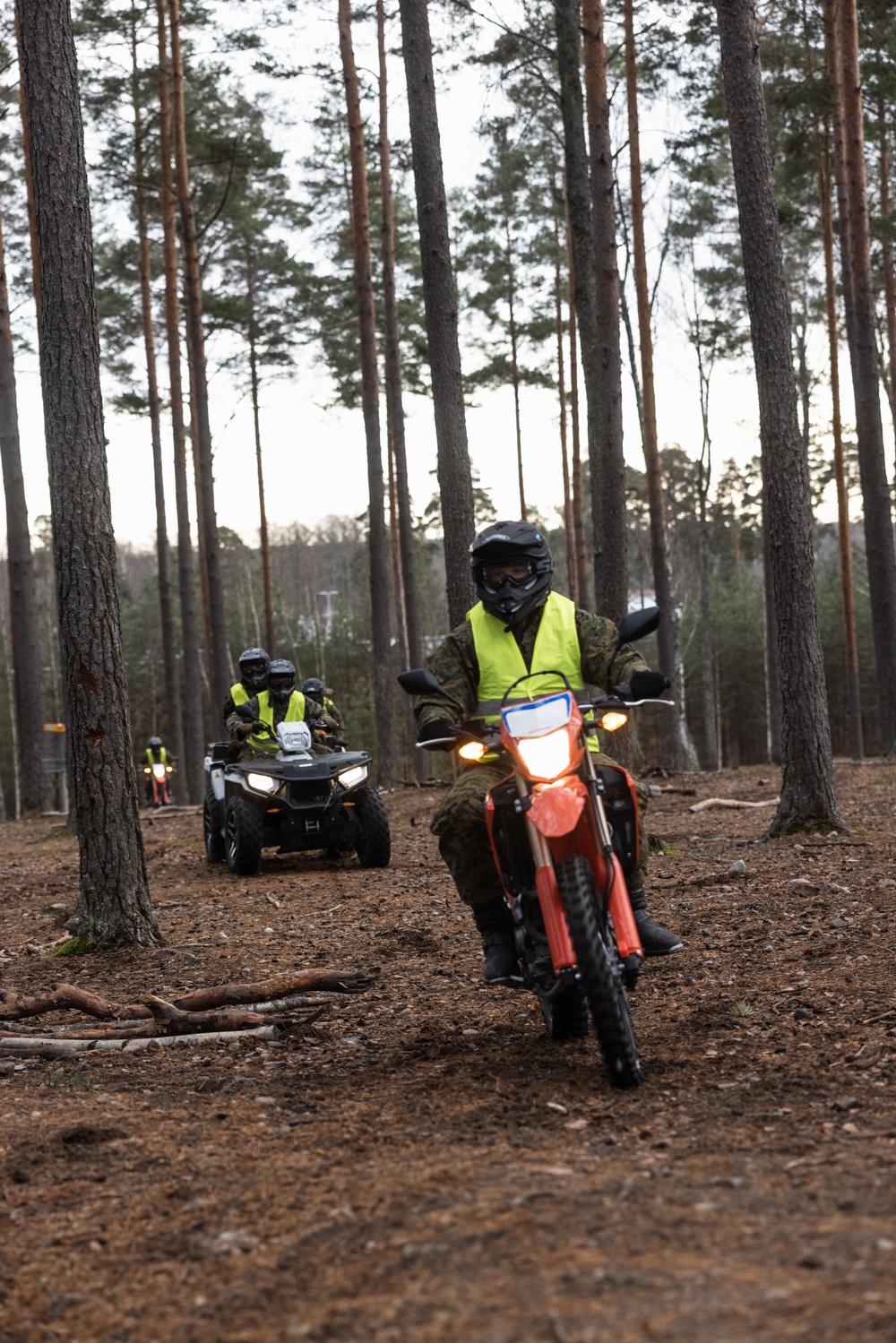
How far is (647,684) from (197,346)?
1945 cm

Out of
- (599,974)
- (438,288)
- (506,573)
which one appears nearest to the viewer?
(599,974)

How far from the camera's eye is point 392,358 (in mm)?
23422

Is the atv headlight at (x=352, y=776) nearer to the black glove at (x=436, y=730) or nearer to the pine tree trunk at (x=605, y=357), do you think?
the pine tree trunk at (x=605, y=357)

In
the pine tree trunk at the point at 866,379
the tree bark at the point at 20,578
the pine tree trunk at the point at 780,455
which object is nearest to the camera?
the pine tree trunk at the point at 780,455

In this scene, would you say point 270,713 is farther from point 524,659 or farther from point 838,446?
point 838,446

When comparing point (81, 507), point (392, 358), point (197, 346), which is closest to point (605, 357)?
point (81, 507)

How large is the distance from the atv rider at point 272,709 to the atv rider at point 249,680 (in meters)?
0.06

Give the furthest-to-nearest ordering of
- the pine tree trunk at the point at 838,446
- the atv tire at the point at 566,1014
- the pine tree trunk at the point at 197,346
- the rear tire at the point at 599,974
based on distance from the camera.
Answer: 1. the pine tree trunk at the point at 838,446
2. the pine tree trunk at the point at 197,346
3. the atv tire at the point at 566,1014
4. the rear tire at the point at 599,974

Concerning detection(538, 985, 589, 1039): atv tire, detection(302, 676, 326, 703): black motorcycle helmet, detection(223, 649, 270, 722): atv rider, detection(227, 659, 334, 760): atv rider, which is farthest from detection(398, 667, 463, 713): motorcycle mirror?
detection(302, 676, 326, 703): black motorcycle helmet

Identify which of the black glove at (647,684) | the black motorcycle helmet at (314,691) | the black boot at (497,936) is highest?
the black motorcycle helmet at (314,691)

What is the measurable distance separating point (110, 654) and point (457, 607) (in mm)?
5911

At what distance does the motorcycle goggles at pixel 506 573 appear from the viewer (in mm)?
4785

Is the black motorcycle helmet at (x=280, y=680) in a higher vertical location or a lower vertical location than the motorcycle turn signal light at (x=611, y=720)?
higher

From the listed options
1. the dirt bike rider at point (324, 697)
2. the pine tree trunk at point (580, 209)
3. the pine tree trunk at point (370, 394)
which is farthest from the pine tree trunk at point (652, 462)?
the dirt bike rider at point (324, 697)
